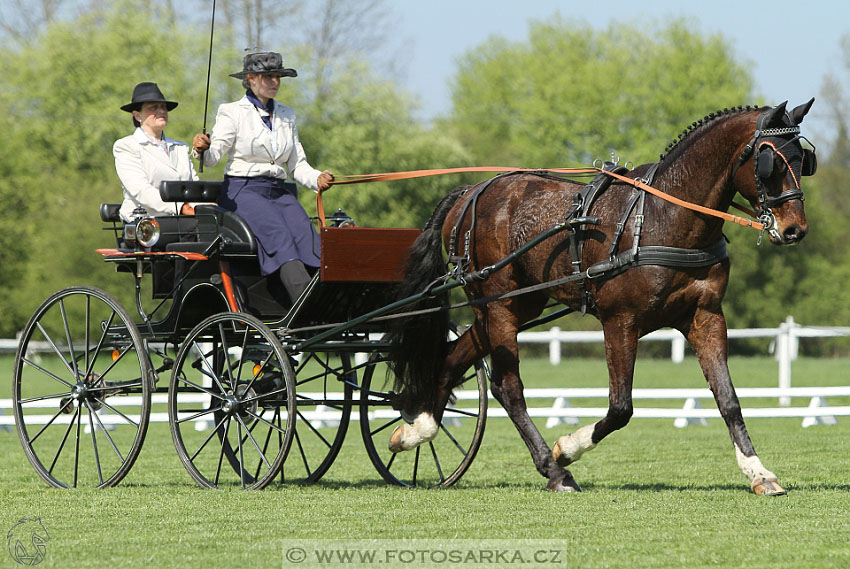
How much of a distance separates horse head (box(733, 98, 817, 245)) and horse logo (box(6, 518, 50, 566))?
3619mm

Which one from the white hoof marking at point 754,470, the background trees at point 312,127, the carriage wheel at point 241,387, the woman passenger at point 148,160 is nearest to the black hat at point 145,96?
the woman passenger at point 148,160

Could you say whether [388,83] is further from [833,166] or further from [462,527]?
[462,527]

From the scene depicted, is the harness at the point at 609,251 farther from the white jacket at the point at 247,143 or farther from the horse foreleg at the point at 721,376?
the white jacket at the point at 247,143

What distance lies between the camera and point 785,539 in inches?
207

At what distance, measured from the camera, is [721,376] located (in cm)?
671

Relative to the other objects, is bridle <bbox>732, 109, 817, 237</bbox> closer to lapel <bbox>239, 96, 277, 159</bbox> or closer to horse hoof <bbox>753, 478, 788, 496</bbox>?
horse hoof <bbox>753, 478, 788, 496</bbox>

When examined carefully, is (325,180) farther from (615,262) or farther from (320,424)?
(320,424)

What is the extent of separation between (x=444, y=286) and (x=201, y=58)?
90.0ft

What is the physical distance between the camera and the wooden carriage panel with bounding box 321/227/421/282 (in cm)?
732

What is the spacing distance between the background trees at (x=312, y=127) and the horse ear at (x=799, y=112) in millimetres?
22042

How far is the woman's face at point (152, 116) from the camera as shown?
27.8ft

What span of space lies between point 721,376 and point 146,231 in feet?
11.3

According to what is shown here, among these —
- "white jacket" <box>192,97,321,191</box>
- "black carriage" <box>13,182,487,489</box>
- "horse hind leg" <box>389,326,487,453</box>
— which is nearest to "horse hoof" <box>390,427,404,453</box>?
"horse hind leg" <box>389,326,487,453</box>

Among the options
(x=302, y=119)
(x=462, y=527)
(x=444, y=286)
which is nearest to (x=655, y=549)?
(x=462, y=527)
